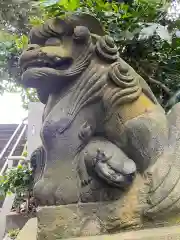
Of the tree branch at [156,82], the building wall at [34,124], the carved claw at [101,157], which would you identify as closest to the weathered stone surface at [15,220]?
the building wall at [34,124]

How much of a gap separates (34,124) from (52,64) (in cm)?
190

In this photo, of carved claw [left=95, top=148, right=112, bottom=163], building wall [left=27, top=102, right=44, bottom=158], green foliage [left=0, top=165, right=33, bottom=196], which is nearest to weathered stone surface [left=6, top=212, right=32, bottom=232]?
green foliage [left=0, top=165, right=33, bottom=196]

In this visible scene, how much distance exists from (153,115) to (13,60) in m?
1.11

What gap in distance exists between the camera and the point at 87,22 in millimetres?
943

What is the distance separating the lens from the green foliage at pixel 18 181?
1.87 meters

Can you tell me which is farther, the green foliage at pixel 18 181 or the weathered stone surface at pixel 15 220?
the weathered stone surface at pixel 15 220

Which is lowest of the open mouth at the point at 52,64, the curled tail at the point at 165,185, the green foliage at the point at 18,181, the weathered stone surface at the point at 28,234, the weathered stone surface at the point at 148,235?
the green foliage at the point at 18,181

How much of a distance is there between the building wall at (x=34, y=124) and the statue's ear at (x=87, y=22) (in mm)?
1619

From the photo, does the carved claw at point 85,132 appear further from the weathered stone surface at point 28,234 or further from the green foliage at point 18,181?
the green foliage at point 18,181

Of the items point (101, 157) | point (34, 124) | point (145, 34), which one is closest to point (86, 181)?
point (101, 157)

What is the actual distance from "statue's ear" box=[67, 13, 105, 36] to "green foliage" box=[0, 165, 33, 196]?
110cm

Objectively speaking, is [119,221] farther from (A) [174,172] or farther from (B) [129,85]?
(B) [129,85]

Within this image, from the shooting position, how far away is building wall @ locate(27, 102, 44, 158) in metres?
2.56

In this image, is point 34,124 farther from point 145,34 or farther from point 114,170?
point 114,170
